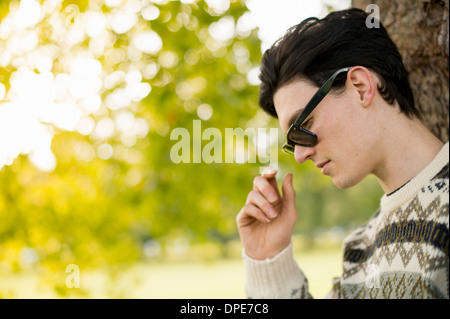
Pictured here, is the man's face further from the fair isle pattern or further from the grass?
the grass

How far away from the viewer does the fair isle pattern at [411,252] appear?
139 centimetres

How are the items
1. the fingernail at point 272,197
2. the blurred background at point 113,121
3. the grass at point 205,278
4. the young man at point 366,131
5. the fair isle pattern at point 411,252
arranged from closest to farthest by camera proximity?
the fair isle pattern at point 411,252, the young man at point 366,131, the fingernail at point 272,197, the blurred background at point 113,121, the grass at point 205,278

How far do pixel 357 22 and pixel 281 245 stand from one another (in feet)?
3.40

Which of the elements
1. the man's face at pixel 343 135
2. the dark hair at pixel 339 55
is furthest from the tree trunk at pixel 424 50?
the man's face at pixel 343 135

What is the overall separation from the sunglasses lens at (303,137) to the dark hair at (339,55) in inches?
7.6

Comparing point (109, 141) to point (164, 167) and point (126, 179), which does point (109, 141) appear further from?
point (164, 167)

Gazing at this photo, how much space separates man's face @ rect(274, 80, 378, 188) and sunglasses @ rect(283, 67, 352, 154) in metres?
0.02

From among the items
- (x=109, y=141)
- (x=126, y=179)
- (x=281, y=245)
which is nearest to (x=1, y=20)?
(x=109, y=141)

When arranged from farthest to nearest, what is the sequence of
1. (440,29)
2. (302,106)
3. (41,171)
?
1. (41,171)
2. (440,29)
3. (302,106)

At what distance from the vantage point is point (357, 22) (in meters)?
1.82

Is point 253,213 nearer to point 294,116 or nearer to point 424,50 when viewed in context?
point 294,116

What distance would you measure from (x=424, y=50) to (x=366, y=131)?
854 mm

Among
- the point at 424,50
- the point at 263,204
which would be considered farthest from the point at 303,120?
the point at 424,50

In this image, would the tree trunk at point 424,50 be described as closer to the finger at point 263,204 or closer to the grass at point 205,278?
the finger at point 263,204
